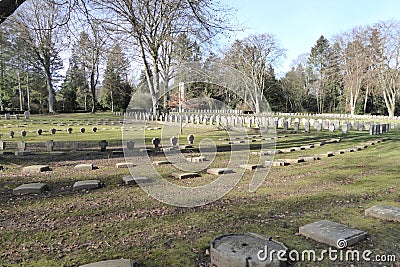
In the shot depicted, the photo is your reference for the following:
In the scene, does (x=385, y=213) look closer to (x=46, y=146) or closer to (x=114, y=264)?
(x=114, y=264)

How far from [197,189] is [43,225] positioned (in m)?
3.03

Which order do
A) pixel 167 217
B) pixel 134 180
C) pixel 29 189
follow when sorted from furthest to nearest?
pixel 134 180 < pixel 29 189 < pixel 167 217

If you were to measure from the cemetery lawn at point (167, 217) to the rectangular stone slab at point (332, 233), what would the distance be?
11cm

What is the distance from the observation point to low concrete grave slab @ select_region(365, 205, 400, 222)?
4340 millimetres

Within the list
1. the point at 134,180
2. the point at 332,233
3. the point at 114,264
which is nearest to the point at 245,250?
the point at 332,233

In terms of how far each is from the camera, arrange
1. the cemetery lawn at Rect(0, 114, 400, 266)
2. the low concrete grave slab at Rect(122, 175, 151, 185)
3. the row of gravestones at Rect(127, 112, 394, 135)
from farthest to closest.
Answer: the row of gravestones at Rect(127, 112, 394, 135), the low concrete grave slab at Rect(122, 175, 151, 185), the cemetery lawn at Rect(0, 114, 400, 266)

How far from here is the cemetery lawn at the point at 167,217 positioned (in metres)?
3.52

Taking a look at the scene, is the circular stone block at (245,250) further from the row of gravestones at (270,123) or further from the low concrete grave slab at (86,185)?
the row of gravestones at (270,123)

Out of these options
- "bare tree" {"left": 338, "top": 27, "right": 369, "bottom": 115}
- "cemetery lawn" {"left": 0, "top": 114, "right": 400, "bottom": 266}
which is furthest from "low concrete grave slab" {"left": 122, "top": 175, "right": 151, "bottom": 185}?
"bare tree" {"left": 338, "top": 27, "right": 369, "bottom": 115}

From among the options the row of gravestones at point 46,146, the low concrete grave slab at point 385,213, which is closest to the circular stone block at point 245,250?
the low concrete grave slab at point 385,213

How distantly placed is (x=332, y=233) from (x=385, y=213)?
1309mm

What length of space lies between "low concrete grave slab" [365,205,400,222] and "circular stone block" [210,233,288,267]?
6.66 ft

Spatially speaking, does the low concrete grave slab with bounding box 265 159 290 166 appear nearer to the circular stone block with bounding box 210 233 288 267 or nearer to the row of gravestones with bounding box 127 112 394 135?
the circular stone block with bounding box 210 233 288 267

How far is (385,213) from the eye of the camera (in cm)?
443
